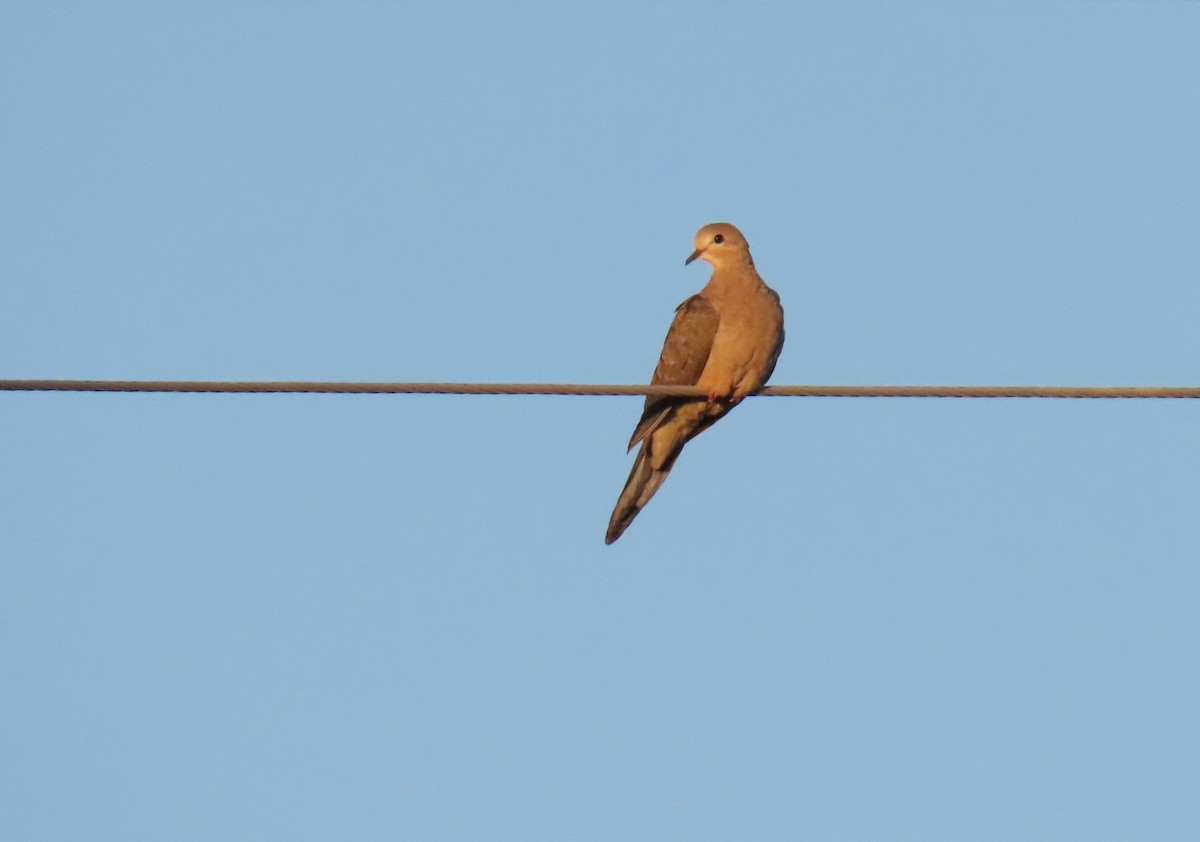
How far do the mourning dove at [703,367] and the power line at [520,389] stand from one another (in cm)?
176

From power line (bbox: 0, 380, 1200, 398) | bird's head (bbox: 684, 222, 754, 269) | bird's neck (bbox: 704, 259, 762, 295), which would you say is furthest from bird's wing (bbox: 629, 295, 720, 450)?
power line (bbox: 0, 380, 1200, 398)

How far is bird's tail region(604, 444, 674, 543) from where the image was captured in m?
7.88

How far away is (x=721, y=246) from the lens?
8.39 m

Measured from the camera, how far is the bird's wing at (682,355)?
25.3 ft

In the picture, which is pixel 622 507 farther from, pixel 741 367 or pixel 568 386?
pixel 568 386

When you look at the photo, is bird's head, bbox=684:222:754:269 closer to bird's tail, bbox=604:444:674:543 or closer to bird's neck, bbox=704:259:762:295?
bird's neck, bbox=704:259:762:295

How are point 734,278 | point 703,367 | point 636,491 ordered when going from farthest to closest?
point 734,278 < point 636,491 < point 703,367

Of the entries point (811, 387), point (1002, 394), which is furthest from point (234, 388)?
point (1002, 394)

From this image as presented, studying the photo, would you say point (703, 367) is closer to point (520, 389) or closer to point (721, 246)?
point (721, 246)

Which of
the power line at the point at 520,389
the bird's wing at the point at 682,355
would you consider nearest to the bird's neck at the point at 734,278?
the bird's wing at the point at 682,355

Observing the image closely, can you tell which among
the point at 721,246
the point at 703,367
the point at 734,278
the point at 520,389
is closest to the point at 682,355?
the point at 703,367

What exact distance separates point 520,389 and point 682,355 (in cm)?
233

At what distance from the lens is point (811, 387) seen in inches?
231

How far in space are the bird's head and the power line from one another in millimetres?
2504
